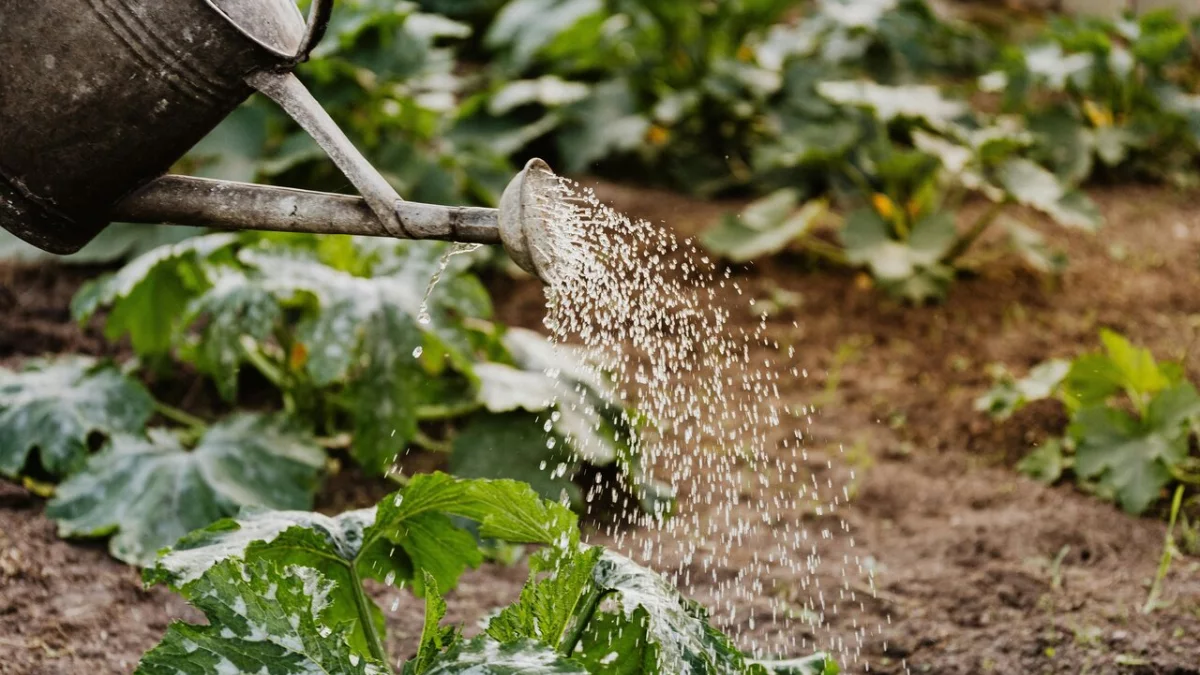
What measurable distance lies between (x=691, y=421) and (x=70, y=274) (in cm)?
190

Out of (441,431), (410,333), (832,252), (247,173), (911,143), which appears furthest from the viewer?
(911,143)

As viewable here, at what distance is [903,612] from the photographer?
2.24 meters

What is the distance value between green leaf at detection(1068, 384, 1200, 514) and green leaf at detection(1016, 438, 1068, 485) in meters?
0.12

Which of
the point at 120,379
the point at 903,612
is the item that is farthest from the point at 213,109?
the point at 903,612

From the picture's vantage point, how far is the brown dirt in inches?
80.8

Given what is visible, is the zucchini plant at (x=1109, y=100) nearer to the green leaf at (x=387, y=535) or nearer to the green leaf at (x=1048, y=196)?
the green leaf at (x=1048, y=196)

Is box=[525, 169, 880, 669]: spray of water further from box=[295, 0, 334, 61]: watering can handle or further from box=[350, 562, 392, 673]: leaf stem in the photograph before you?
box=[350, 562, 392, 673]: leaf stem

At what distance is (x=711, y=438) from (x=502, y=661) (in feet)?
5.46

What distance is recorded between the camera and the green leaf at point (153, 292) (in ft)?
8.61

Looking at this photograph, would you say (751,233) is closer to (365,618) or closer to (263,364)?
(263,364)

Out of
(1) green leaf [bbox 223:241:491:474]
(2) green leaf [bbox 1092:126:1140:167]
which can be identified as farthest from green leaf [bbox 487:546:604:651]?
(2) green leaf [bbox 1092:126:1140:167]

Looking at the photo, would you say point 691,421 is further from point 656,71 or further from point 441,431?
point 656,71

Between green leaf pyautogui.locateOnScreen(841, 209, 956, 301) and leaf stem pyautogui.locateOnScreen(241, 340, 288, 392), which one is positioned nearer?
leaf stem pyautogui.locateOnScreen(241, 340, 288, 392)

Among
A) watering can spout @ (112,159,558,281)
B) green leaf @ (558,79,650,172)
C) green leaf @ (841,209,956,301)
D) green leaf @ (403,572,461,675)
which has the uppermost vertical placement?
watering can spout @ (112,159,558,281)
